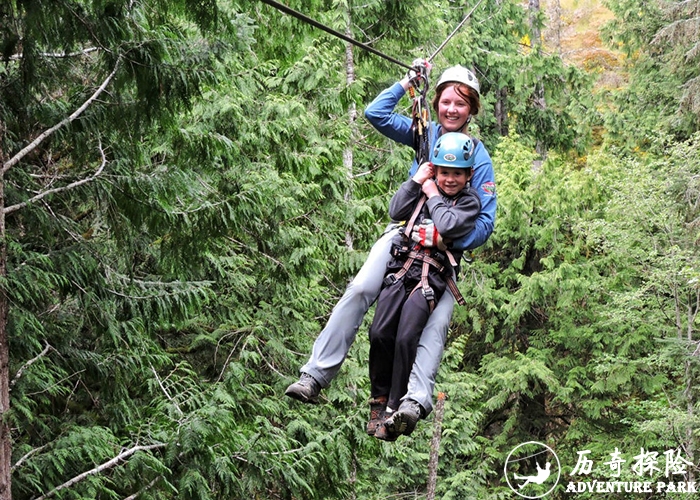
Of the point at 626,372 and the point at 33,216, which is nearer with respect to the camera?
the point at 33,216

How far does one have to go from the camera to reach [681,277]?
14.8m

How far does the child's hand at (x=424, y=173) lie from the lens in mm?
4613

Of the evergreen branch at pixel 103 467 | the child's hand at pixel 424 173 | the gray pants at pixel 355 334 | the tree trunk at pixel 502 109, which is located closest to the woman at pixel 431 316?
the gray pants at pixel 355 334

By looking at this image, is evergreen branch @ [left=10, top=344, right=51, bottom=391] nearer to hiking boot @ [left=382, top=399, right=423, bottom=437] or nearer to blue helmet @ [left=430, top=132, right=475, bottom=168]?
hiking boot @ [left=382, top=399, right=423, bottom=437]

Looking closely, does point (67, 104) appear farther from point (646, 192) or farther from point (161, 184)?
point (646, 192)

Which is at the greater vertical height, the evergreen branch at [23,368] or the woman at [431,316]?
the woman at [431,316]

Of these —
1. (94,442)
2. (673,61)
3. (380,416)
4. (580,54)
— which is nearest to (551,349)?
(673,61)

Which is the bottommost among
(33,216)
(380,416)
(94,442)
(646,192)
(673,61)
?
(94,442)

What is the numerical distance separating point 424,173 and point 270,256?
6569 millimetres

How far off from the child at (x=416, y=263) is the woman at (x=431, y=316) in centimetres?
6

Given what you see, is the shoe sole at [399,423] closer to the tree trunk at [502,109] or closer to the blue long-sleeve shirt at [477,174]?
the blue long-sleeve shirt at [477,174]

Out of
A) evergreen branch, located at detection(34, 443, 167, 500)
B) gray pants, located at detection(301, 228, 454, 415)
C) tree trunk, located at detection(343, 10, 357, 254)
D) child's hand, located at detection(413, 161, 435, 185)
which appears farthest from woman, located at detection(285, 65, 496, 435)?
tree trunk, located at detection(343, 10, 357, 254)

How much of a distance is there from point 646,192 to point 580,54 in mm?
17883

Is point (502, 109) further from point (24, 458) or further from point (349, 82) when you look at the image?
point (24, 458)
